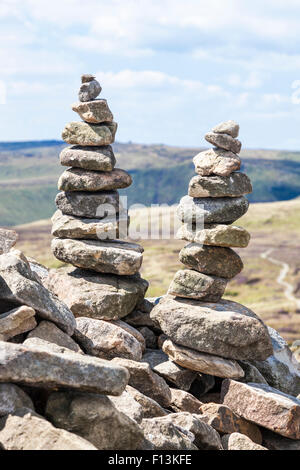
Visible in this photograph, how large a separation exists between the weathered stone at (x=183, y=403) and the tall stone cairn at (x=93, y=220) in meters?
5.00

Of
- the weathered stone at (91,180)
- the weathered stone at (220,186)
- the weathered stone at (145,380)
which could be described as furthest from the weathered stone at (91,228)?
the weathered stone at (145,380)

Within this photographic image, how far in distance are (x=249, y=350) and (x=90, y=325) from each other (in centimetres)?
615

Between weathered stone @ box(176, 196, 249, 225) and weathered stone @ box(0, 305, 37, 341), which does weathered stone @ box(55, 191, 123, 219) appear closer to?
weathered stone @ box(176, 196, 249, 225)

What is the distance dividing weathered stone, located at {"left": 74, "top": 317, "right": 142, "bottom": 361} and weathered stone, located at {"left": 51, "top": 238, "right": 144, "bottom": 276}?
3.28 metres

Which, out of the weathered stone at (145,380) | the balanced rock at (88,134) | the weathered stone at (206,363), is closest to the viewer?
the weathered stone at (145,380)

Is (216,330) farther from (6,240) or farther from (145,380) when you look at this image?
(6,240)

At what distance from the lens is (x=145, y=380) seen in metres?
19.7

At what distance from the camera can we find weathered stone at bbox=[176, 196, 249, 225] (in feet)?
75.5

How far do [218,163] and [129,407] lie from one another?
432 inches

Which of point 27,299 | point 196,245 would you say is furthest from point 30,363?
point 196,245

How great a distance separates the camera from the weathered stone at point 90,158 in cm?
2498

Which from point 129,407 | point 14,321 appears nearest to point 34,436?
point 129,407

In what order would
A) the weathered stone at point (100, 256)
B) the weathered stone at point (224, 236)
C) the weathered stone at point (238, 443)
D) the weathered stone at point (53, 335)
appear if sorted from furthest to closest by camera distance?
the weathered stone at point (100, 256)
the weathered stone at point (224, 236)
the weathered stone at point (53, 335)
the weathered stone at point (238, 443)

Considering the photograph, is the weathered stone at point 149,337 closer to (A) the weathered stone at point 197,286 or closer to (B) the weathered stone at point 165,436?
(A) the weathered stone at point 197,286
